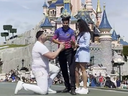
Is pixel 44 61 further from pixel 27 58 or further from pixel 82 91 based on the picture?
pixel 27 58

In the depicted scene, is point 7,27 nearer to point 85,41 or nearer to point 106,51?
point 106,51

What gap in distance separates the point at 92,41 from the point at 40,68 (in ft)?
105

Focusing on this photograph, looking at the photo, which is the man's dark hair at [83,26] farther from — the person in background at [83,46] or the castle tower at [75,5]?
the castle tower at [75,5]

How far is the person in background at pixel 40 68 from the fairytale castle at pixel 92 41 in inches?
580

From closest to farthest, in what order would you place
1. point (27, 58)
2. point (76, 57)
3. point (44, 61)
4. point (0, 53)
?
point (44, 61) → point (76, 57) → point (27, 58) → point (0, 53)

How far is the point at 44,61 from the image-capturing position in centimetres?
550

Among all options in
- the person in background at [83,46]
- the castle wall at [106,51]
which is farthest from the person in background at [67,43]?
the castle wall at [106,51]

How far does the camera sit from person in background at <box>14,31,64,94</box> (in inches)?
211

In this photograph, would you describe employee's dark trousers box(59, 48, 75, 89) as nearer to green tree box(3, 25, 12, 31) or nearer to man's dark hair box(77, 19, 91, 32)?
Answer: man's dark hair box(77, 19, 91, 32)

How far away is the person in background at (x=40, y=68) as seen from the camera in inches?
211

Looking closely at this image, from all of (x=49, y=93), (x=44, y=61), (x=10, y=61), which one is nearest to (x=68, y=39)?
(x=44, y=61)

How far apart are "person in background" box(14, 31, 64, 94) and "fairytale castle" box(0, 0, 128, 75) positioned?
1473cm

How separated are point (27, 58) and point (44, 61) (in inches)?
1404

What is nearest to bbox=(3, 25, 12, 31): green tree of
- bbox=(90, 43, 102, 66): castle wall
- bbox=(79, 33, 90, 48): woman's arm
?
bbox=(90, 43, 102, 66): castle wall
